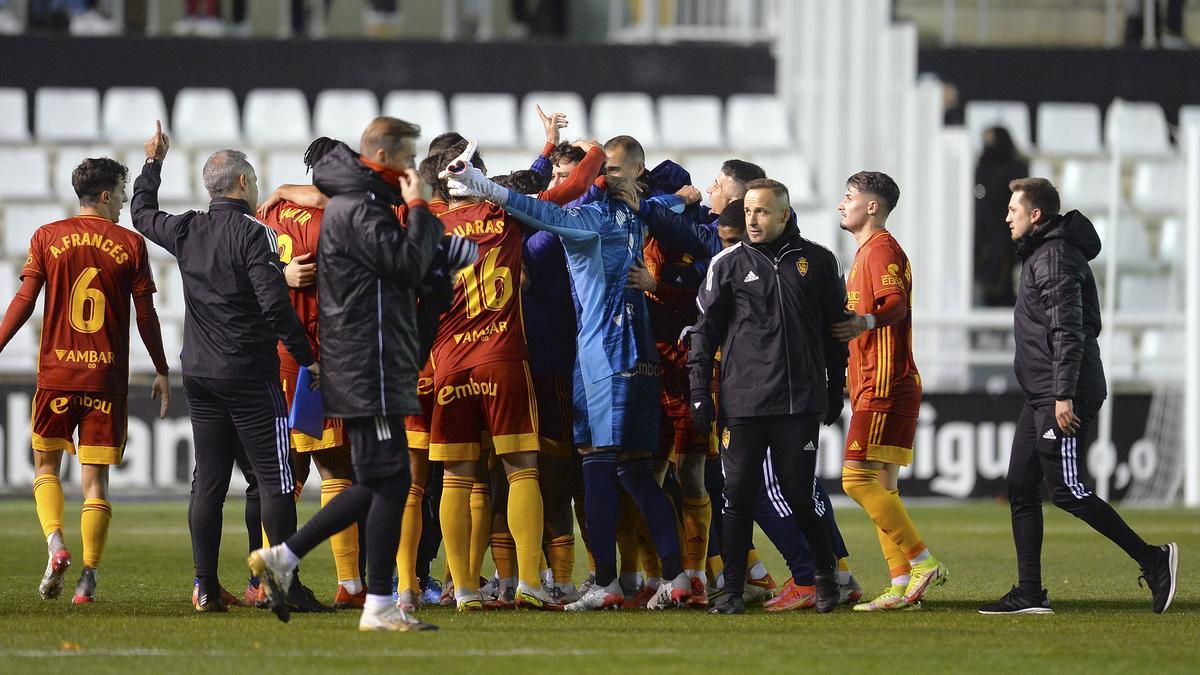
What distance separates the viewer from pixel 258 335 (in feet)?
23.2

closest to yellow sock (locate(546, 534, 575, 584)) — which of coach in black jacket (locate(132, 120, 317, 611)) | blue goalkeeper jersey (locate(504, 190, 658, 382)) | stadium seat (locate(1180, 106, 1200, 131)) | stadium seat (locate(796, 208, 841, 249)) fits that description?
blue goalkeeper jersey (locate(504, 190, 658, 382))

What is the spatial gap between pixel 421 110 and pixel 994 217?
6031 millimetres

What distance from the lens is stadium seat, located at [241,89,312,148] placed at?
17844 millimetres

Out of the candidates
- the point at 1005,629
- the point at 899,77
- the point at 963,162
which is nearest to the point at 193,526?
the point at 1005,629

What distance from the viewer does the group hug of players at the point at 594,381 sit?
7.09 metres

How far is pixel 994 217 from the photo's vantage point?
1791 centimetres

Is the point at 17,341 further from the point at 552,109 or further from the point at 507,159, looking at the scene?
the point at 552,109

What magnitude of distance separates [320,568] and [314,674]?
421 cm

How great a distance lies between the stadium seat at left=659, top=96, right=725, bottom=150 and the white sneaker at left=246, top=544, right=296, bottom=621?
12603 mm

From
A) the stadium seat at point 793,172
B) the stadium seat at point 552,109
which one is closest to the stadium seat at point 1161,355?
the stadium seat at point 793,172

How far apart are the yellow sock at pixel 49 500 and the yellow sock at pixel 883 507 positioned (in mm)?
3496

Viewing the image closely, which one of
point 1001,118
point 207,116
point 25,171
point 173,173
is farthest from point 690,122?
point 25,171

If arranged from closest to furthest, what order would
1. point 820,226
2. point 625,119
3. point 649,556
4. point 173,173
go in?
1. point 649,556
2. point 820,226
3. point 173,173
4. point 625,119

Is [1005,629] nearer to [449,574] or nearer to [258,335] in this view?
[449,574]
